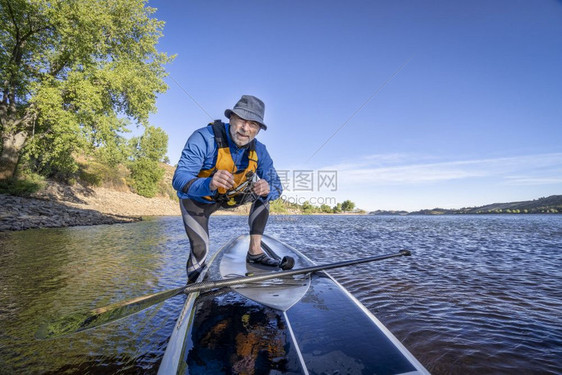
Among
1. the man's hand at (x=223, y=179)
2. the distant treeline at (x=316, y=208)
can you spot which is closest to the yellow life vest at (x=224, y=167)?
the man's hand at (x=223, y=179)

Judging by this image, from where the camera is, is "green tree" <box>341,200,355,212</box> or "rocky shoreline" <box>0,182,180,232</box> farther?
"green tree" <box>341,200,355,212</box>

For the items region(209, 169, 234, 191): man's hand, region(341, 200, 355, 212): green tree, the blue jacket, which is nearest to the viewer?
region(209, 169, 234, 191): man's hand

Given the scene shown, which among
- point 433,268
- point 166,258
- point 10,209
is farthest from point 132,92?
point 433,268

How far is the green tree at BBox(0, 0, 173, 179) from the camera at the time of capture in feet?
45.7

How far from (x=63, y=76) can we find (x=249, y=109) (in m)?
19.8

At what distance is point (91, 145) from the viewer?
1554 centimetres

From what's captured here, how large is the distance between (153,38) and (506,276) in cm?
2327

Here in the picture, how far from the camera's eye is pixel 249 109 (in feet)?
12.2

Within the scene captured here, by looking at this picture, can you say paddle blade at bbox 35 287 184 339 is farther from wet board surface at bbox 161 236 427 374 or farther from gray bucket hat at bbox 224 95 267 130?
gray bucket hat at bbox 224 95 267 130

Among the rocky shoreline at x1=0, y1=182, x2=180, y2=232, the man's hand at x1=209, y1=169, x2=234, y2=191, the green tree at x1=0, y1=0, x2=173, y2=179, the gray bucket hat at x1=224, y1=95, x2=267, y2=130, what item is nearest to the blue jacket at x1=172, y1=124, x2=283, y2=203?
the man's hand at x1=209, y1=169, x2=234, y2=191

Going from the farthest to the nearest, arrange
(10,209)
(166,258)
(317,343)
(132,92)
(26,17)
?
(132,92) → (26,17) → (10,209) → (166,258) → (317,343)

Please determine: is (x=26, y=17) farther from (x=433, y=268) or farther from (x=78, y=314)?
(x=433, y=268)

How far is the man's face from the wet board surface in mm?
2136

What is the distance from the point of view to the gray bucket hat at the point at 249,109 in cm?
363
